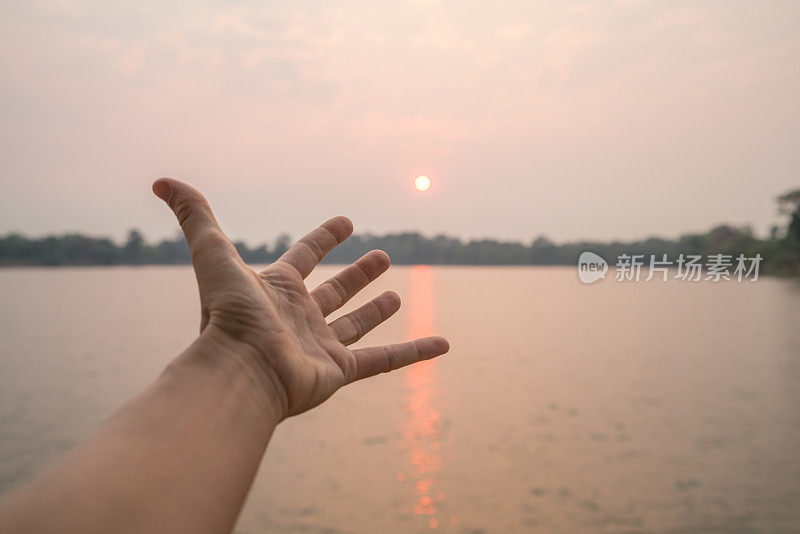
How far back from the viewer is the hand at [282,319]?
2.14m

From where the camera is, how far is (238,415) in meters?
1.96

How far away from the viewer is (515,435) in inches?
508

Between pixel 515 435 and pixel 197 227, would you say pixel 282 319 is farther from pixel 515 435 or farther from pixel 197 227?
pixel 515 435

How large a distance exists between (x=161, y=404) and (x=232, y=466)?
0.31 meters

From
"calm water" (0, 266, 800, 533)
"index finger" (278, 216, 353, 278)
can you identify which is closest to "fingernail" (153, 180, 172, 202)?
"index finger" (278, 216, 353, 278)

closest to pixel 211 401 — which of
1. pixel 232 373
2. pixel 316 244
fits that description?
pixel 232 373

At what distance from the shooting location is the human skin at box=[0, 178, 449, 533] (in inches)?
58.6

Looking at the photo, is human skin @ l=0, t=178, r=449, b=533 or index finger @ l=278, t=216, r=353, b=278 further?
index finger @ l=278, t=216, r=353, b=278

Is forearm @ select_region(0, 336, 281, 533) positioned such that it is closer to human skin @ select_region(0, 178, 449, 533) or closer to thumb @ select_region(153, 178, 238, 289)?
human skin @ select_region(0, 178, 449, 533)

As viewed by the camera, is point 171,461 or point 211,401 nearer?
point 171,461

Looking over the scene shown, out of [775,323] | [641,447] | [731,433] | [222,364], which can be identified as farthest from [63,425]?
[775,323]

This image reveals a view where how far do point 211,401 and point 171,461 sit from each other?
0.83 feet

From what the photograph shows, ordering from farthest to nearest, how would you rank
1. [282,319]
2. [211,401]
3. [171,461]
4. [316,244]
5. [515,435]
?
[515,435]
[316,244]
[282,319]
[211,401]
[171,461]

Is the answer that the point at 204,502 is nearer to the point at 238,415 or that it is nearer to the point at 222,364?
the point at 238,415
